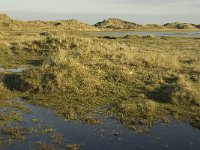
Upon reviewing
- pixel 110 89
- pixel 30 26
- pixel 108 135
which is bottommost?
pixel 30 26

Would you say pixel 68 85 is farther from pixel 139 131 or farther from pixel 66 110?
pixel 139 131

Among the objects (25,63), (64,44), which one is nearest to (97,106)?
(25,63)

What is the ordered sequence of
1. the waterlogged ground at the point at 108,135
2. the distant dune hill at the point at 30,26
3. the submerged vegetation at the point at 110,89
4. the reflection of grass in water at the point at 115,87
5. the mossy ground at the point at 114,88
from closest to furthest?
the waterlogged ground at the point at 108,135, the submerged vegetation at the point at 110,89, the mossy ground at the point at 114,88, the reflection of grass in water at the point at 115,87, the distant dune hill at the point at 30,26

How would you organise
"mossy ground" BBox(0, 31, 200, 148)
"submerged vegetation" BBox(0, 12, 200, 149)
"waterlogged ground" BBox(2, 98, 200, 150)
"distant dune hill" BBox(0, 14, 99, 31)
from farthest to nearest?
"distant dune hill" BBox(0, 14, 99, 31) → "mossy ground" BBox(0, 31, 200, 148) → "submerged vegetation" BBox(0, 12, 200, 149) → "waterlogged ground" BBox(2, 98, 200, 150)

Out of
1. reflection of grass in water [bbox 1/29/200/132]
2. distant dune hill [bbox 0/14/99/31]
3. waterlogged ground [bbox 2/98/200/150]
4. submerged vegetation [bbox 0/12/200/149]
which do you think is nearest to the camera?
waterlogged ground [bbox 2/98/200/150]

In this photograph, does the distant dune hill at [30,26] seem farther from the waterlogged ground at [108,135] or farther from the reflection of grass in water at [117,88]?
the waterlogged ground at [108,135]

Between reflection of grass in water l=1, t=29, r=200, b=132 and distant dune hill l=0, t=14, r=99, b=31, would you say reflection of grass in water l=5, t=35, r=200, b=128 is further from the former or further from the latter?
distant dune hill l=0, t=14, r=99, b=31

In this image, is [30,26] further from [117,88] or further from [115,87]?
[117,88]

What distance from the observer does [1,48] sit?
45.0 metres

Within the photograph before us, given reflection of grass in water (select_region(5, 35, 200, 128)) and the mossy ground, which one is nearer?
the mossy ground

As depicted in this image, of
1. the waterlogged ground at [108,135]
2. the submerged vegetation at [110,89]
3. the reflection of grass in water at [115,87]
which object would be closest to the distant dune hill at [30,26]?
the submerged vegetation at [110,89]

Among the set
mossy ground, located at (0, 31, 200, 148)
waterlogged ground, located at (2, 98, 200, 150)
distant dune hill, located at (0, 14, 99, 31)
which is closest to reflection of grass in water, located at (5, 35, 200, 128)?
mossy ground, located at (0, 31, 200, 148)

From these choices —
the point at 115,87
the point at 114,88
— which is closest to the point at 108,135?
the point at 114,88

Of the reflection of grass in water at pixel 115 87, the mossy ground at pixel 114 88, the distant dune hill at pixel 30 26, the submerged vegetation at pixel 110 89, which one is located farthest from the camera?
the distant dune hill at pixel 30 26
